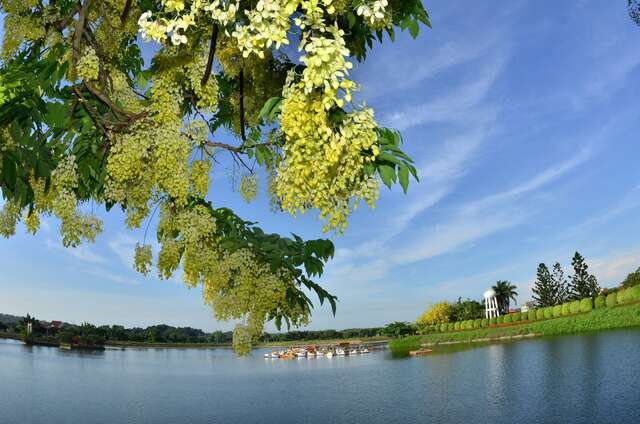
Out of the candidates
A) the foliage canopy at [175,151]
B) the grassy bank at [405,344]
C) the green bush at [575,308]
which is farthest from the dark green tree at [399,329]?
the foliage canopy at [175,151]

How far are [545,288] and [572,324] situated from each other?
31199mm

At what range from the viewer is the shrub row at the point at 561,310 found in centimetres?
4879

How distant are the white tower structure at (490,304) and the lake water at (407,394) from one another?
4041cm

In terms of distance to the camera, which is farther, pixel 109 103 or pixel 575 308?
pixel 575 308

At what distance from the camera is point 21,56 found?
18.9 ft

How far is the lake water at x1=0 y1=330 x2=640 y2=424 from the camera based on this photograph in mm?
28578

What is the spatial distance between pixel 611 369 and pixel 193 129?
33764mm

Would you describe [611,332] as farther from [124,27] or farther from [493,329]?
[124,27]

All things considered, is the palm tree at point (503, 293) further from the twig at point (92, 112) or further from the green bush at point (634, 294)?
the twig at point (92, 112)

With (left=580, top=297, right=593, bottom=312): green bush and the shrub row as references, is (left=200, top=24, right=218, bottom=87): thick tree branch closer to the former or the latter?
the shrub row

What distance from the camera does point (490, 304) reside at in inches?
3848

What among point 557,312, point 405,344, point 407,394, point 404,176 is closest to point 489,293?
point 405,344

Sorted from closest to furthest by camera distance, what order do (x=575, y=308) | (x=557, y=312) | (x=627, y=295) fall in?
(x=627, y=295) < (x=575, y=308) < (x=557, y=312)

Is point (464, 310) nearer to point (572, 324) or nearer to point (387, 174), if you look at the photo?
point (572, 324)
